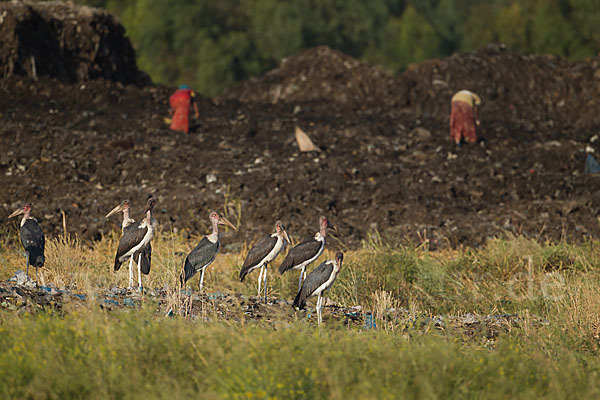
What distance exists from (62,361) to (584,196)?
1059 centimetres

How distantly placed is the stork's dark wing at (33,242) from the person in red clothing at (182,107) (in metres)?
8.52

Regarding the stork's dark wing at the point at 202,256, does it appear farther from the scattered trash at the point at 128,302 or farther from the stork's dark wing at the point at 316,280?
the stork's dark wing at the point at 316,280

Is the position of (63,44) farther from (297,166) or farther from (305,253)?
(305,253)

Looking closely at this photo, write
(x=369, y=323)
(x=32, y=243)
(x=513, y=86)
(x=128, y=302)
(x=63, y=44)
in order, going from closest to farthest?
1. (x=128, y=302)
2. (x=369, y=323)
3. (x=32, y=243)
4. (x=63, y=44)
5. (x=513, y=86)

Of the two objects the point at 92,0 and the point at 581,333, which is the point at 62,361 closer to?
the point at 581,333

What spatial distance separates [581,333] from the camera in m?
6.66

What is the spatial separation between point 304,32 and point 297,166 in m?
31.0

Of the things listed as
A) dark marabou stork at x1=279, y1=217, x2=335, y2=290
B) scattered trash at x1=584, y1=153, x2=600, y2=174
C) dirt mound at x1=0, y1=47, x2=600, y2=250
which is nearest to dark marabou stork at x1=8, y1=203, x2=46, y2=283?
dark marabou stork at x1=279, y1=217, x2=335, y2=290

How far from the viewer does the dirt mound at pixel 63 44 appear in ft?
58.1

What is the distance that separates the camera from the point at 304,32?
44.7 m

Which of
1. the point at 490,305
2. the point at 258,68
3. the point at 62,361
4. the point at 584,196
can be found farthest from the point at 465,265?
the point at 258,68

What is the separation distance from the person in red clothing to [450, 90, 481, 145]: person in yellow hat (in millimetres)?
4983

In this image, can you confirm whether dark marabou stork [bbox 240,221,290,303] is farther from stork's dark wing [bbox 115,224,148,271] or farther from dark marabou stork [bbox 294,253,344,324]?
stork's dark wing [bbox 115,224,148,271]

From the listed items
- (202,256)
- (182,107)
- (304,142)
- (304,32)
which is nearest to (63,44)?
(182,107)
